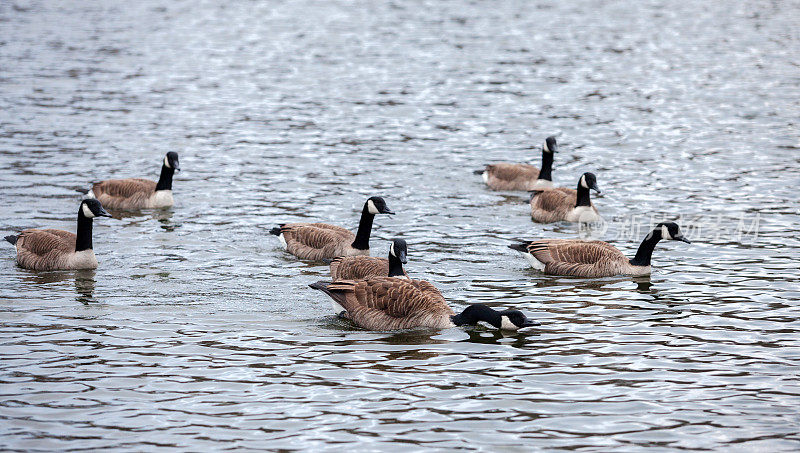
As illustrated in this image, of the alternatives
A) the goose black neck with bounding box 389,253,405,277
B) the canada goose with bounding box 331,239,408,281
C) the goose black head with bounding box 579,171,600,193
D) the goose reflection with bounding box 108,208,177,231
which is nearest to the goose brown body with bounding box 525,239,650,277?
the canada goose with bounding box 331,239,408,281

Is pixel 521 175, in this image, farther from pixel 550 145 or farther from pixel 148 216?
pixel 148 216

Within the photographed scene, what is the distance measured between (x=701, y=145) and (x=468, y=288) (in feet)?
44.8

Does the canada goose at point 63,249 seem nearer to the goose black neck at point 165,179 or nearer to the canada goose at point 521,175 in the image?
the goose black neck at point 165,179

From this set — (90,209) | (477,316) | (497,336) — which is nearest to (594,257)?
(497,336)

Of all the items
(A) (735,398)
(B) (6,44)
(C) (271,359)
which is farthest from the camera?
(B) (6,44)

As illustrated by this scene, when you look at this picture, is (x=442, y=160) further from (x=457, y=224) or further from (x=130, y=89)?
(x=130, y=89)

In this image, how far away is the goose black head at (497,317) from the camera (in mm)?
14578

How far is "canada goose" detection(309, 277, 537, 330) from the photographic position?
14.7 metres

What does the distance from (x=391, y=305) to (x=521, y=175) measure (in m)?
10.6

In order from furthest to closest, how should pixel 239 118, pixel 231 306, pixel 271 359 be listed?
1. pixel 239 118
2. pixel 231 306
3. pixel 271 359

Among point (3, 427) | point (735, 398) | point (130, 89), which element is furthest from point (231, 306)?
point (130, 89)

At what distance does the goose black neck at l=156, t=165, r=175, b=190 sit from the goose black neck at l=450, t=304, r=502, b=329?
10.0 m

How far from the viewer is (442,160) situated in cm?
2731

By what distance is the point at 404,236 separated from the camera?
20609 mm
